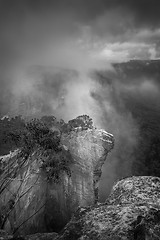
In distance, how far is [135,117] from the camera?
18588cm

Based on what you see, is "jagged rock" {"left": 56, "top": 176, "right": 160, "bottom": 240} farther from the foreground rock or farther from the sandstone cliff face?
the sandstone cliff face

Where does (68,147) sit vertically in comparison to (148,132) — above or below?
below

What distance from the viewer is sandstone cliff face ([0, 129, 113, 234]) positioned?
992 inches

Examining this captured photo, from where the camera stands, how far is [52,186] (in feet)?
96.7

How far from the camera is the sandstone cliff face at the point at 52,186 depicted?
25.2 metres

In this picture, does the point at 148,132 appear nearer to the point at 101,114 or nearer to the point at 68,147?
the point at 101,114

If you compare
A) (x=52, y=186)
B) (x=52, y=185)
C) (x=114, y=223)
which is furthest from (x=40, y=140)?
(x=52, y=186)

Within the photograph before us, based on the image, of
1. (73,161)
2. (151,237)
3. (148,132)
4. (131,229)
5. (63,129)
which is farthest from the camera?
(148,132)

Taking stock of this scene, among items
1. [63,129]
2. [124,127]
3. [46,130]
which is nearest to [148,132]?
[124,127]

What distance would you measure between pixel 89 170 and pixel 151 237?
854 inches

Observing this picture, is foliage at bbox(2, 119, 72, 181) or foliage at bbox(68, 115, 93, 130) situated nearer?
foliage at bbox(2, 119, 72, 181)

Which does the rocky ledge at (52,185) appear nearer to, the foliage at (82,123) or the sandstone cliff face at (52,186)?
the sandstone cliff face at (52,186)

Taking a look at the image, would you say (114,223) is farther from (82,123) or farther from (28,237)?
(82,123)

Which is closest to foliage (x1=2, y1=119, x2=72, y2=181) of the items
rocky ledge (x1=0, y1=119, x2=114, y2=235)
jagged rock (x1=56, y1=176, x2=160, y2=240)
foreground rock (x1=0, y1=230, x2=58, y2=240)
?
rocky ledge (x1=0, y1=119, x2=114, y2=235)
